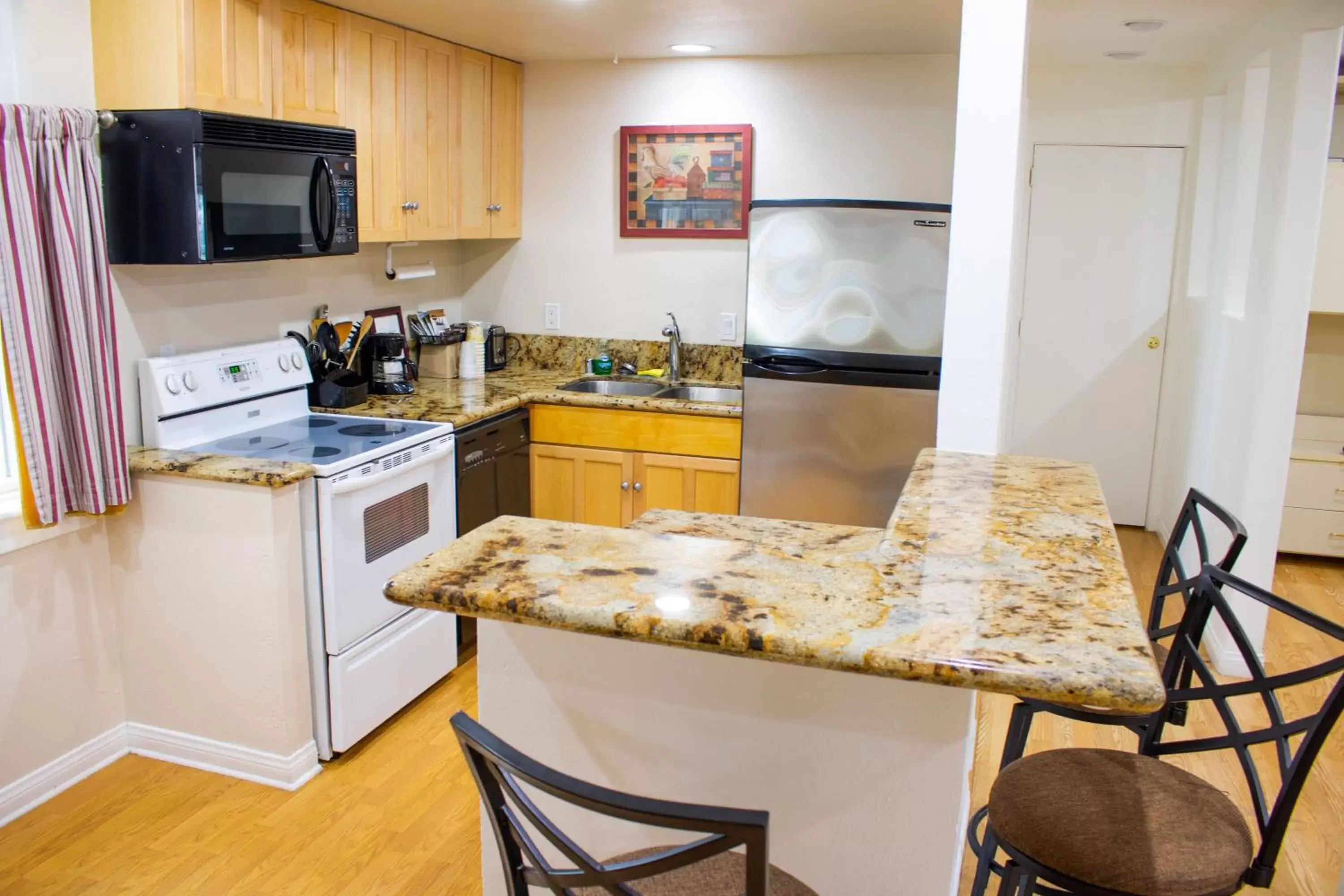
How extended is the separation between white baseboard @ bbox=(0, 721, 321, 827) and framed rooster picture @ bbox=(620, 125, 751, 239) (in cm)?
262

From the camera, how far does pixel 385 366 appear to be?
157 inches

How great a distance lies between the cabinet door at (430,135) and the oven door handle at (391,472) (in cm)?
91

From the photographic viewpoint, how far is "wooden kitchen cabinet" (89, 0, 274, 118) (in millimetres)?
2770

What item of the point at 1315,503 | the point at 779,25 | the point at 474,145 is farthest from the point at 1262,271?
the point at 474,145

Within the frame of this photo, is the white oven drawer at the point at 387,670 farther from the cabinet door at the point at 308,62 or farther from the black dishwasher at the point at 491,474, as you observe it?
the cabinet door at the point at 308,62

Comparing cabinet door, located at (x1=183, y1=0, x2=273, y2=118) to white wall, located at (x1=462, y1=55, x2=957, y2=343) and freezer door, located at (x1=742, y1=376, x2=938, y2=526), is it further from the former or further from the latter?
freezer door, located at (x1=742, y1=376, x2=938, y2=526)

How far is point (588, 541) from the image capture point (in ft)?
5.40

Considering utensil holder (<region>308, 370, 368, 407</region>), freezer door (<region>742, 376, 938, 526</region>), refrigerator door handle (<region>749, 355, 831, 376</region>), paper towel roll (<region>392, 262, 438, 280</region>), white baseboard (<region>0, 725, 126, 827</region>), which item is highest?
paper towel roll (<region>392, 262, 438, 280</region>)

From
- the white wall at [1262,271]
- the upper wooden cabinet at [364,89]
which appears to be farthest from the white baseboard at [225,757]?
the white wall at [1262,271]

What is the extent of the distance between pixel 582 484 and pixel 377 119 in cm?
156

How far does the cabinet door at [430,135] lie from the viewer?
12.6 feet

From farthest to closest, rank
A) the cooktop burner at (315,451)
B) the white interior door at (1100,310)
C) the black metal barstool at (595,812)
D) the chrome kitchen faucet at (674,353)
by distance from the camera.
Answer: the white interior door at (1100,310) < the chrome kitchen faucet at (674,353) < the cooktop burner at (315,451) < the black metal barstool at (595,812)

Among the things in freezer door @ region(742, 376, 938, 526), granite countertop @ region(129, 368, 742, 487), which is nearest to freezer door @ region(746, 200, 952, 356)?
freezer door @ region(742, 376, 938, 526)

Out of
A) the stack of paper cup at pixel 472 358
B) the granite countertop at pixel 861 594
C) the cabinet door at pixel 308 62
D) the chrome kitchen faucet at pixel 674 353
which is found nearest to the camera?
the granite countertop at pixel 861 594
